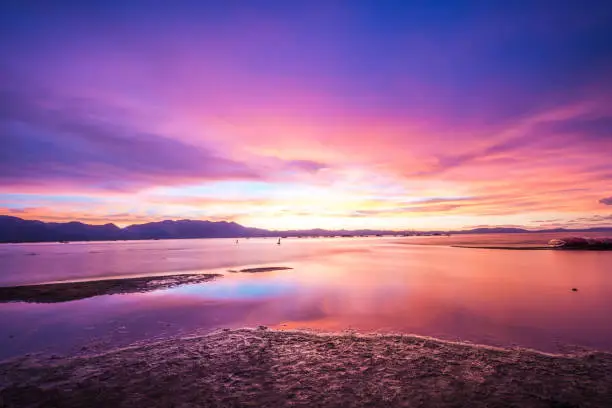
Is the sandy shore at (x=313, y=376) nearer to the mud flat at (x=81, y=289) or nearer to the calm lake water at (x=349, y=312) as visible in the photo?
the calm lake water at (x=349, y=312)

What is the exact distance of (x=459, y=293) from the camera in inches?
895

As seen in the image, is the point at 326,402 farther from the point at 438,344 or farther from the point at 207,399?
the point at 438,344

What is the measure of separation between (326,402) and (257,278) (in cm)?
2589

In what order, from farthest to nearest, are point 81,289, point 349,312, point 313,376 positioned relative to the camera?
point 81,289
point 349,312
point 313,376

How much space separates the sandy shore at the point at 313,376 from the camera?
7.98 metres

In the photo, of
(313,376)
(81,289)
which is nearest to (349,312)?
(313,376)

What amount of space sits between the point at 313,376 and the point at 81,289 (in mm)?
26262

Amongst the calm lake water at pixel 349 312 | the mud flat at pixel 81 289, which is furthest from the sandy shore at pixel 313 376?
the mud flat at pixel 81 289

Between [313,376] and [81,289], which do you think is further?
[81,289]

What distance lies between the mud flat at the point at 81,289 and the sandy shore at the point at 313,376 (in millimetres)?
15706

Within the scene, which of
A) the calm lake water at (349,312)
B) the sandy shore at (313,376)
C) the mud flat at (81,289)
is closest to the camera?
the sandy shore at (313,376)

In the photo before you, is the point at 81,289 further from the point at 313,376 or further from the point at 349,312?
the point at 313,376

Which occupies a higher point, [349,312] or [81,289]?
[349,312]

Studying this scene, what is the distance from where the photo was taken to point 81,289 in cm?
2716
